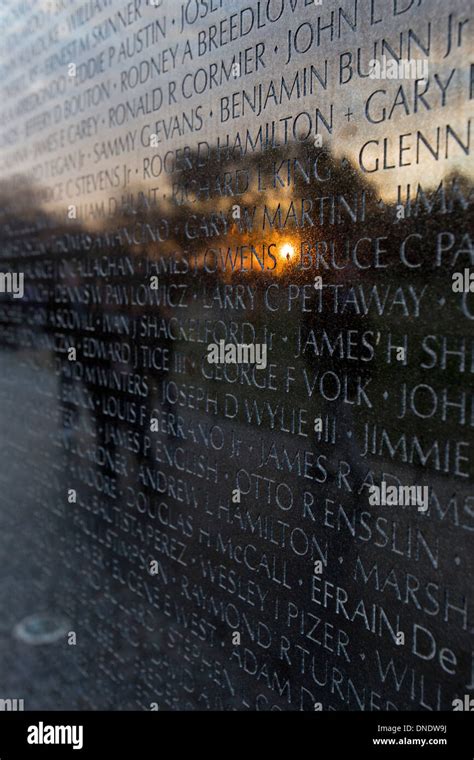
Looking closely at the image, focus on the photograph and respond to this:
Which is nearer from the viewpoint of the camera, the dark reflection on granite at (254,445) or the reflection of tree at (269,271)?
the dark reflection on granite at (254,445)

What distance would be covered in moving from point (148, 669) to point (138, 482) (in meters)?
1.23

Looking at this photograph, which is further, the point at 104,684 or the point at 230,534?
the point at 104,684

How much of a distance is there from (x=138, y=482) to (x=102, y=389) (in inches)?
32.0

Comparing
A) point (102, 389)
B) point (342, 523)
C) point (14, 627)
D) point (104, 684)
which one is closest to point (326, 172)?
point (342, 523)

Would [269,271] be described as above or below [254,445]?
above

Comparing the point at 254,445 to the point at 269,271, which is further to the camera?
the point at 254,445

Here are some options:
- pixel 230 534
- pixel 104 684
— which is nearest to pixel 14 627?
pixel 104 684

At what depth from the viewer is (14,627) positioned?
6.31 meters

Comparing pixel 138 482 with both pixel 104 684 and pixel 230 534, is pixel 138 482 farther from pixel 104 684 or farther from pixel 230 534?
pixel 104 684

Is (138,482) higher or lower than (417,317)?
lower

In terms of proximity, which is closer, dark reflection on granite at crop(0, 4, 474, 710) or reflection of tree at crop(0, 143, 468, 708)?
dark reflection on granite at crop(0, 4, 474, 710)
